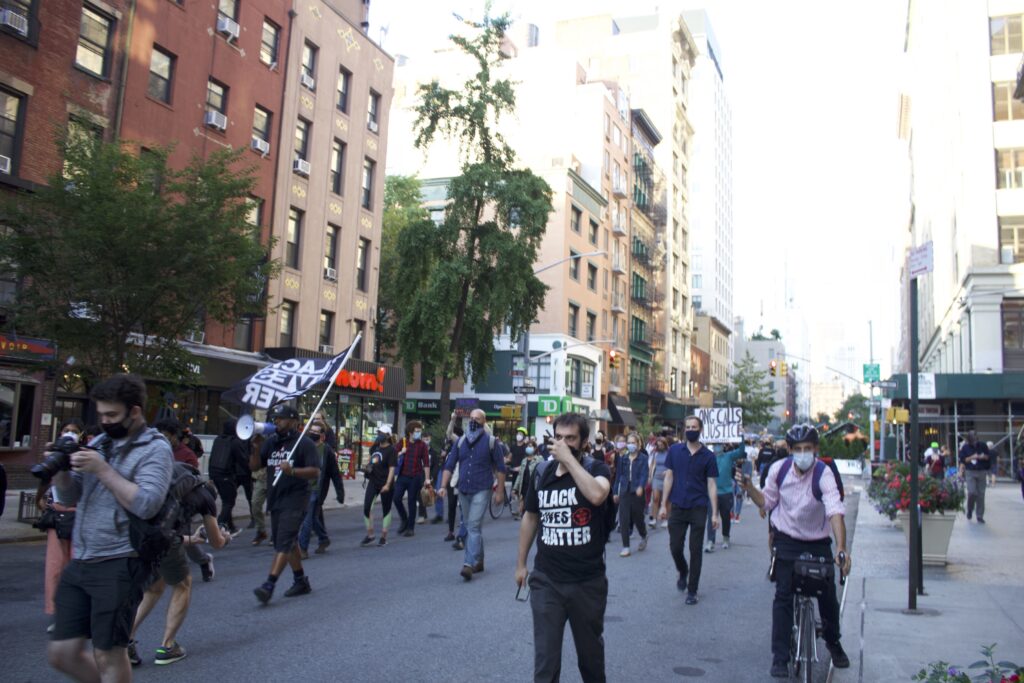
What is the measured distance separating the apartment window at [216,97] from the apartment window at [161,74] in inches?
54.1

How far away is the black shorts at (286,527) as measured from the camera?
8.48 m

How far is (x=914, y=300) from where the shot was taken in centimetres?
945

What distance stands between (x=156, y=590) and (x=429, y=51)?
183ft

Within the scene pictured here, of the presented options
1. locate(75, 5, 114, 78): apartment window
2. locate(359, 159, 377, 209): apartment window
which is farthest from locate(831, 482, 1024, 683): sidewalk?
locate(359, 159, 377, 209): apartment window

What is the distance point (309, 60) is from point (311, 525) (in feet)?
75.1

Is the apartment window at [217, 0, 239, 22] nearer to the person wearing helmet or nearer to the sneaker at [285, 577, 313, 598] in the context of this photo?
the sneaker at [285, 577, 313, 598]

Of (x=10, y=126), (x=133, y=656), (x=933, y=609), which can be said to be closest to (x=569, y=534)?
(x=133, y=656)

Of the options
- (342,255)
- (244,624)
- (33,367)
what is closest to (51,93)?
(33,367)

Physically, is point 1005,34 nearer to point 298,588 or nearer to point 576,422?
point 298,588

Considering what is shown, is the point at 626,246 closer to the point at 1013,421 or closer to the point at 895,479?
the point at 1013,421

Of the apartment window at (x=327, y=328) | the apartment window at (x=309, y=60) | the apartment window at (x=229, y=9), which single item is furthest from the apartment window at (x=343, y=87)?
the apartment window at (x=327, y=328)

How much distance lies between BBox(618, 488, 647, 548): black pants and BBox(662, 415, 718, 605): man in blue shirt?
3.37 m

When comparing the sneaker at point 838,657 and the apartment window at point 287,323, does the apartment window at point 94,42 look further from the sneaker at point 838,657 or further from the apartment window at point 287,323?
the sneaker at point 838,657

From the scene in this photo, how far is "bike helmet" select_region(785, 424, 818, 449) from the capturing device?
21.2 ft
